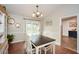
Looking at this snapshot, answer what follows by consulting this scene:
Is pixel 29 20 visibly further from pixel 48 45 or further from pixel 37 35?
pixel 48 45

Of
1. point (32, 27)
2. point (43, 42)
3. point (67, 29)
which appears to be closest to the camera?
point (32, 27)

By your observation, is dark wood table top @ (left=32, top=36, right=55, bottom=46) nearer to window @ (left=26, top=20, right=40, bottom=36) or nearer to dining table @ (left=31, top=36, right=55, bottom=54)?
dining table @ (left=31, top=36, right=55, bottom=54)

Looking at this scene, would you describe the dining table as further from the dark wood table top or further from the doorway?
the doorway

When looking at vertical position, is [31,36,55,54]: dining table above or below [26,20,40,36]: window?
below

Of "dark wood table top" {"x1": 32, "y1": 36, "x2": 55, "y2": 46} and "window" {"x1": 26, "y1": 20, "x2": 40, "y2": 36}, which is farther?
"dark wood table top" {"x1": 32, "y1": 36, "x2": 55, "y2": 46}

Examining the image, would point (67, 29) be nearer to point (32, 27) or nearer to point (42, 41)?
point (42, 41)

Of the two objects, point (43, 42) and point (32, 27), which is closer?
point (32, 27)

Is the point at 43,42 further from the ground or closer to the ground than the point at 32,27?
closer to the ground

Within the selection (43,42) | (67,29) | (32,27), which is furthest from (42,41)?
(67,29)

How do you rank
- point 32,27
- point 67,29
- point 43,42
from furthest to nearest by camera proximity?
point 67,29 < point 43,42 < point 32,27

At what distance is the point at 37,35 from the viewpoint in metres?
1.84

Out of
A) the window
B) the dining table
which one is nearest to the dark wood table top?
the dining table

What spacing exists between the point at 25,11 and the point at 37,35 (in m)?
0.63
